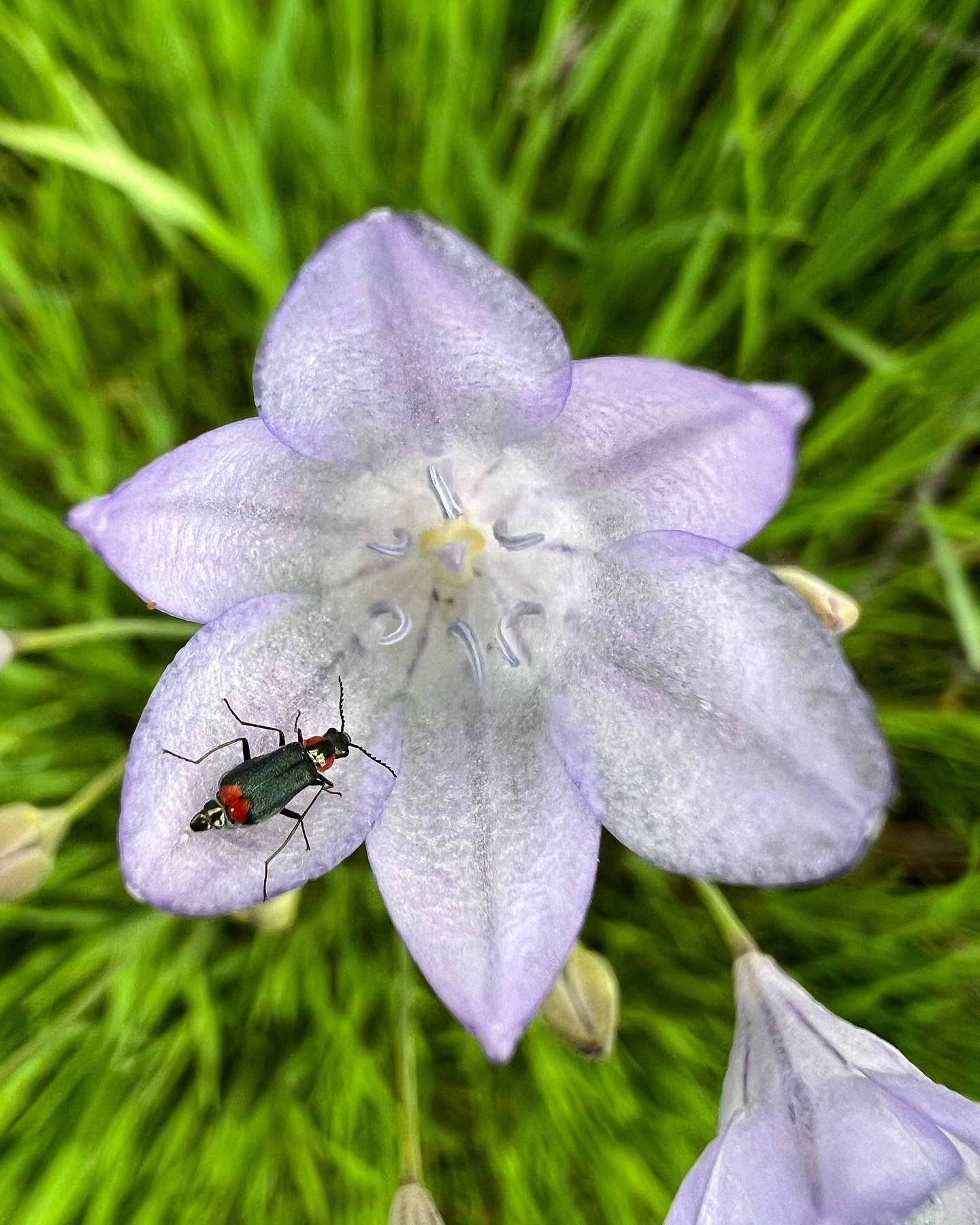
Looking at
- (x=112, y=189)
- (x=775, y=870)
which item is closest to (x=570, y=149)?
(x=112, y=189)

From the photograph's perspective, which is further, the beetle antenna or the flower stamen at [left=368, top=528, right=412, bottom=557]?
the flower stamen at [left=368, top=528, right=412, bottom=557]

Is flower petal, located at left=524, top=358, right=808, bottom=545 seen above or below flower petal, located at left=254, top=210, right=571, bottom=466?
below

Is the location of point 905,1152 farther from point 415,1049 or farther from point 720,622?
point 415,1049

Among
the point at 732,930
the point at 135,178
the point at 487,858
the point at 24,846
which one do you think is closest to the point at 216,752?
the point at 487,858

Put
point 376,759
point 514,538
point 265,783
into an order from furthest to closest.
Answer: point 514,538, point 376,759, point 265,783

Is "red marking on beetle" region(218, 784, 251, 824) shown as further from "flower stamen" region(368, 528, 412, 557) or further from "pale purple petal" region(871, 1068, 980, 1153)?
"pale purple petal" region(871, 1068, 980, 1153)

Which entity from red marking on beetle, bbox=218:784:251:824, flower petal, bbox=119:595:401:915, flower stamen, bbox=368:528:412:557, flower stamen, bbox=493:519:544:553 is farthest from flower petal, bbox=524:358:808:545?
red marking on beetle, bbox=218:784:251:824

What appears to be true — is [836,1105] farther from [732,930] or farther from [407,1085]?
[407,1085]

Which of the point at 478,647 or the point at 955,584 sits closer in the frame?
the point at 478,647
